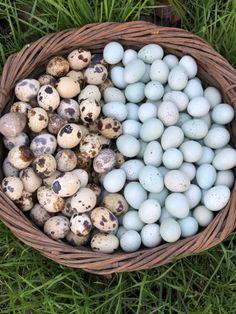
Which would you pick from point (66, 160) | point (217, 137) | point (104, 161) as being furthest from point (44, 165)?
point (217, 137)

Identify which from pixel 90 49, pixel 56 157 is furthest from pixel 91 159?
pixel 90 49

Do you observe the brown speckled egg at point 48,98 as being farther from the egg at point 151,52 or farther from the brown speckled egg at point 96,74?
the egg at point 151,52

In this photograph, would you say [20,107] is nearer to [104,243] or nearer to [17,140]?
[17,140]

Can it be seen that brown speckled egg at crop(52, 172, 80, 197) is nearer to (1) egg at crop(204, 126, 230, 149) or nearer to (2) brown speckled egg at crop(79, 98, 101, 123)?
(2) brown speckled egg at crop(79, 98, 101, 123)

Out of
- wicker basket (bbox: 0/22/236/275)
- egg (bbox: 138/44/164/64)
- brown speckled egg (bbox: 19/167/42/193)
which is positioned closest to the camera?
wicker basket (bbox: 0/22/236/275)

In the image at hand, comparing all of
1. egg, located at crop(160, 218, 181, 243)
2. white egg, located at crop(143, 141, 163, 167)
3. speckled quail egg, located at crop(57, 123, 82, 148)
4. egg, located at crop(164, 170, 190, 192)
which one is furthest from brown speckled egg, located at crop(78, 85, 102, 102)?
egg, located at crop(160, 218, 181, 243)

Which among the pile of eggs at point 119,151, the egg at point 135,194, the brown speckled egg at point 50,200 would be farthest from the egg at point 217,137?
the brown speckled egg at point 50,200
